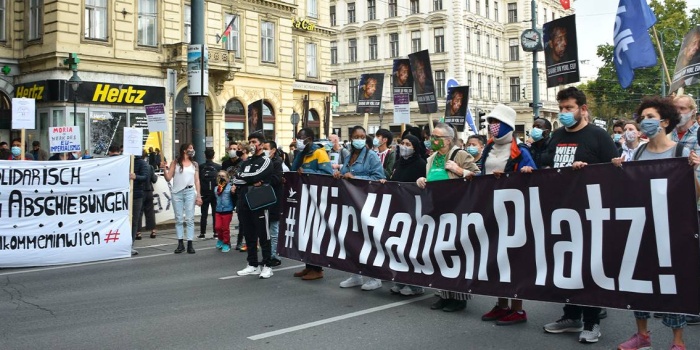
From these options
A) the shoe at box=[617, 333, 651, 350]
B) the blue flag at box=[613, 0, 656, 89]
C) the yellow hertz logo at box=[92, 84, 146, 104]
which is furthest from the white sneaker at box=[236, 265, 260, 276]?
the yellow hertz logo at box=[92, 84, 146, 104]

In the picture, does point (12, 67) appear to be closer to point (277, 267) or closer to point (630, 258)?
point (277, 267)

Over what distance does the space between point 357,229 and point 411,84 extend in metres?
9.94

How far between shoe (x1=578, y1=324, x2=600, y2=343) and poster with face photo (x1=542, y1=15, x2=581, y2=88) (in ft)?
24.9

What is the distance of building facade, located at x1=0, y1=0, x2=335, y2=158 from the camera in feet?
87.2

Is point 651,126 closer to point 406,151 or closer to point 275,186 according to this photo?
point 406,151

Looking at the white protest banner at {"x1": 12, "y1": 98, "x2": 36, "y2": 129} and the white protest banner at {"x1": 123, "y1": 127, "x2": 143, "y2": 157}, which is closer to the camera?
the white protest banner at {"x1": 12, "y1": 98, "x2": 36, "y2": 129}

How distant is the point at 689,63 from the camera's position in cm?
1042

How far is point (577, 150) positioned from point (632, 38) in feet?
19.1

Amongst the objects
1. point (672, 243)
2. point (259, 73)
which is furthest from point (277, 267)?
point (259, 73)

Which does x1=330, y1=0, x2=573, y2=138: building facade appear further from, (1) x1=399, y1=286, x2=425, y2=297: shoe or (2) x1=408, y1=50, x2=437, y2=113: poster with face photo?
(1) x1=399, y1=286, x2=425, y2=297: shoe

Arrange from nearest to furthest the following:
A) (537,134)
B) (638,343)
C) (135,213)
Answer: (638,343), (537,134), (135,213)

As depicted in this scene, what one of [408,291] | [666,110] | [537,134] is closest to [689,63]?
[537,134]

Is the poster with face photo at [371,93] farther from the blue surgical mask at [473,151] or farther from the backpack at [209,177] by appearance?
the blue surgical mask at [473,151]

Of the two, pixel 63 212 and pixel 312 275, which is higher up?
pixel 63 212
